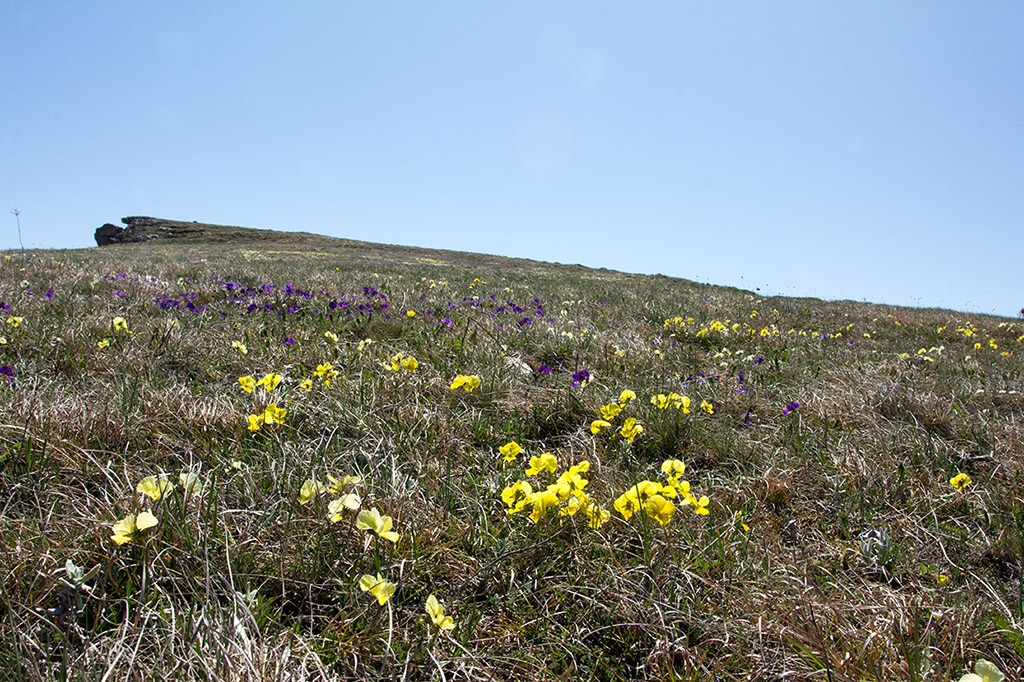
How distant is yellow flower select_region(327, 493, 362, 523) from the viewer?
5.93 ft

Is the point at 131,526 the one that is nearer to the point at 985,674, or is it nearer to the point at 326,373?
the point at 326,373

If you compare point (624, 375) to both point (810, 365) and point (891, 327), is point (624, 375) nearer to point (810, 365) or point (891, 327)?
point (810, 365)

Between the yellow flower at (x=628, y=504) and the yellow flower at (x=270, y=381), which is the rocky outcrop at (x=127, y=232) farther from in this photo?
the yellow flower at (x=628, y=504)

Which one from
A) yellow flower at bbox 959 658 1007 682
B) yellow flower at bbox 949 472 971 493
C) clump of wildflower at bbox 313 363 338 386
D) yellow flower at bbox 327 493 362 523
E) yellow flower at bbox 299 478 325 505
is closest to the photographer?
yellow flower at bbox 959 658 1007 682

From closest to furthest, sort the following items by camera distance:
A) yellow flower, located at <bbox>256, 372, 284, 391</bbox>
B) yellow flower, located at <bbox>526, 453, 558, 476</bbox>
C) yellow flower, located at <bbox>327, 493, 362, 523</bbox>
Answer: yellow flower, located at <bbox>327, 493, 362, 523</bbox>
yellow flower, located at <bbox>526, 453, 558, 476</bbox>
yellow flower, located at <bbox>256, 372, 284, 391</bbox>

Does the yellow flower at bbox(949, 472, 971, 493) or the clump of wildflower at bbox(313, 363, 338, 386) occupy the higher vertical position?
the clump of wildflower at bbox(313, 363, 338, 386)

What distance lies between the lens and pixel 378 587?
155cm

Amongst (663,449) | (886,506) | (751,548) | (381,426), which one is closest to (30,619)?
(381,426)

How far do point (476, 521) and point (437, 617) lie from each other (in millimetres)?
643

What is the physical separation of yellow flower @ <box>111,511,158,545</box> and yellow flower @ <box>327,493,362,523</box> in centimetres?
51

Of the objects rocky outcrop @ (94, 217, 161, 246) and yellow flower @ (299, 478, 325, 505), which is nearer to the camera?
yellow flower @ (299, 478, 325, 505)

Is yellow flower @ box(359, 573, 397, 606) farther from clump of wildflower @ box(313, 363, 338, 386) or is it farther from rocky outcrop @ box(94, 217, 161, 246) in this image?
rocky outcrop @ box(94, 217, 161, 246)

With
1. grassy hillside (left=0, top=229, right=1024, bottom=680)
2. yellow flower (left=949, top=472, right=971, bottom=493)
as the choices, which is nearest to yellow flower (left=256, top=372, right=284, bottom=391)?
grassy hillside (left=0, top=229, right=1024, bottom=680)

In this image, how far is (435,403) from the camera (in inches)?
129
